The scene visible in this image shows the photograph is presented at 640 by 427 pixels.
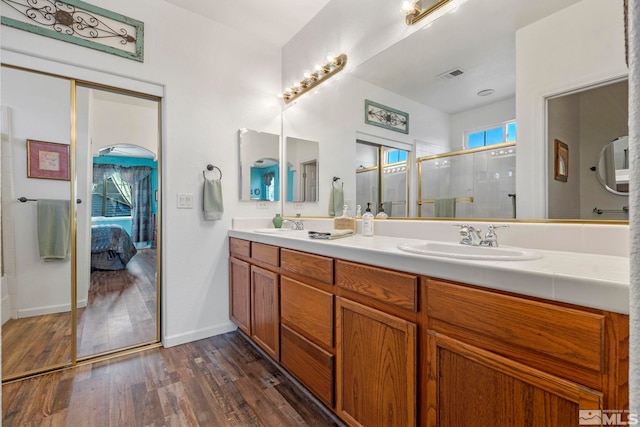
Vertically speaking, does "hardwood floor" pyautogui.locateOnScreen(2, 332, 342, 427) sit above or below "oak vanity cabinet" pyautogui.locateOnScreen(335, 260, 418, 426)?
below

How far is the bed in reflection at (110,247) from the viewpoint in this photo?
211 centimetres

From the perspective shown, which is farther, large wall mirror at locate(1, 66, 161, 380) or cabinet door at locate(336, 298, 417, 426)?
large wall mirror at locate(1, 66, 161, 380)

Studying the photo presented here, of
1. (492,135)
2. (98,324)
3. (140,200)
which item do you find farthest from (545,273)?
(98,324)

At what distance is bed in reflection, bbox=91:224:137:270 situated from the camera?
2113 millimetres

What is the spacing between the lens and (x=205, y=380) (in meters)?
1.81

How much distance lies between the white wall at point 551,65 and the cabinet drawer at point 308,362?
112cm

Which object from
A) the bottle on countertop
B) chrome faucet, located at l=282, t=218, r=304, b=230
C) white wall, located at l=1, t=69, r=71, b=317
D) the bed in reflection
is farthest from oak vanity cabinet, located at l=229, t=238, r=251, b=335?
white wall, located at l=1, t=69, r=71, b=317

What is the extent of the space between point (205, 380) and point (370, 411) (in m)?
1.11

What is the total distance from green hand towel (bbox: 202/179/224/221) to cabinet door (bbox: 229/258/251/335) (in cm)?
40

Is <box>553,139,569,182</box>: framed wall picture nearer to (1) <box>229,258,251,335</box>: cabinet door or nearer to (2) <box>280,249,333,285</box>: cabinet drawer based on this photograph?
(2) <box>280,249,333,285</box>: cabinet drawer

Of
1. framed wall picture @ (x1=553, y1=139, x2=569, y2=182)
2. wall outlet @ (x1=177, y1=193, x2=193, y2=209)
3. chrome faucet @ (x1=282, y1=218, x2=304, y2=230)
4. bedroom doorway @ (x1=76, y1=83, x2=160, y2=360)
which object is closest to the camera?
framed wall picture @ (x1=553, y1=139, x2=569, y2=182)

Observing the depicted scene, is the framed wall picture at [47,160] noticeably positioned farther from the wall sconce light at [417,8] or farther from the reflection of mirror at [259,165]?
the wall sconce light at [417,8]

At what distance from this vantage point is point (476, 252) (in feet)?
3.95

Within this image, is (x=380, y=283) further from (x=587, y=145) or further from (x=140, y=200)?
(x=140, y=200)
